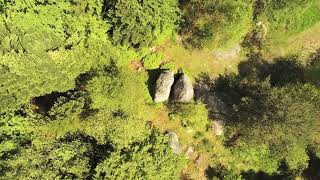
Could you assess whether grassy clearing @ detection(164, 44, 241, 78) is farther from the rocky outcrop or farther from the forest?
the rocky outcrop

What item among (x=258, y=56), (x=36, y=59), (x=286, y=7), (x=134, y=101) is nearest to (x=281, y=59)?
(x=258, y=56)

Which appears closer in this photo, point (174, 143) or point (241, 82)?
point (174, 143)

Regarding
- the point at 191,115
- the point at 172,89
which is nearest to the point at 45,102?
the point at 172,89

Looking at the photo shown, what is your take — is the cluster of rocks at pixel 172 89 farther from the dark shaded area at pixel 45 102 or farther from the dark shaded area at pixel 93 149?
the dark shaded area at pixel 45 102

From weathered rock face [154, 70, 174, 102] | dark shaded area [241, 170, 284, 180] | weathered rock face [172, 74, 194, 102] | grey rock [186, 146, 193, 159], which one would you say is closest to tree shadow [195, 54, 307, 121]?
weathered rock face [172, 74, 194, 102]

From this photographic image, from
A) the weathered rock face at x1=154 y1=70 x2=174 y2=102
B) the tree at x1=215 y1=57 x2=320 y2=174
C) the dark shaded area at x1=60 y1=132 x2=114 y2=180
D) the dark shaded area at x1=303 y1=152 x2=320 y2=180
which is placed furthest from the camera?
the dark shaded area at x1=303 y1=152 x2=320 y2=180

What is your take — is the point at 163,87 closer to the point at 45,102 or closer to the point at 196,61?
the point at 196,61

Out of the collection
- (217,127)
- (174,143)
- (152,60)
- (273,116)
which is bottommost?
(174,143)
